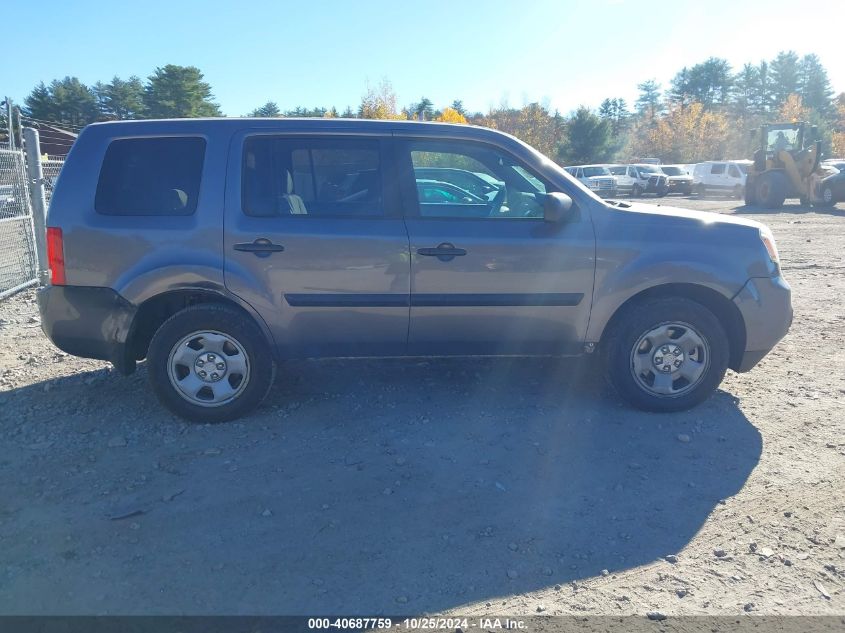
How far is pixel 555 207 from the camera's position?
4.46 metres

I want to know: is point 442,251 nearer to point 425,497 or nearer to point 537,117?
point 425,497

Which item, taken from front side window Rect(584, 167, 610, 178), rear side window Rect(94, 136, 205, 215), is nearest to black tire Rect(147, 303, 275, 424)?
rear side window Rect(94, 136, 205, 215)

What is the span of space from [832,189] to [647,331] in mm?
22544

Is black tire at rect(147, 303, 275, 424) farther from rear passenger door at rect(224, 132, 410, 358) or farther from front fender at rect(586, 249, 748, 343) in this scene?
front fender at rect(586, 249, 748, 343)

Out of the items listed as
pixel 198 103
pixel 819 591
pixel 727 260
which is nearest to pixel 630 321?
pixel 727 260

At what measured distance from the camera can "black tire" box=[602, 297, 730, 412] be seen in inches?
186

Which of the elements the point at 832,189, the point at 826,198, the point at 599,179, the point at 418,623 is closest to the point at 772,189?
the point at 826,198

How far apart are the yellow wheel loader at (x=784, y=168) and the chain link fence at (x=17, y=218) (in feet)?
76.2

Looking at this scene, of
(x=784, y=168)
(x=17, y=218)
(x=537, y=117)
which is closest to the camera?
(x=17, y=218)

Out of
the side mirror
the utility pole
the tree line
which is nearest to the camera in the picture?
the side mirror

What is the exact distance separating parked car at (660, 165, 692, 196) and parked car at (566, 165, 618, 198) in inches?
155

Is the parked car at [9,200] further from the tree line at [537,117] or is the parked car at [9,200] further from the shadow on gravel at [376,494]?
the tree line at [537,117]

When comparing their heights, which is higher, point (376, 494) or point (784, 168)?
point (784, 168)

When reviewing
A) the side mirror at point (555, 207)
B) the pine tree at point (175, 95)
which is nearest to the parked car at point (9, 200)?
the side mirror at point (555, 207)
